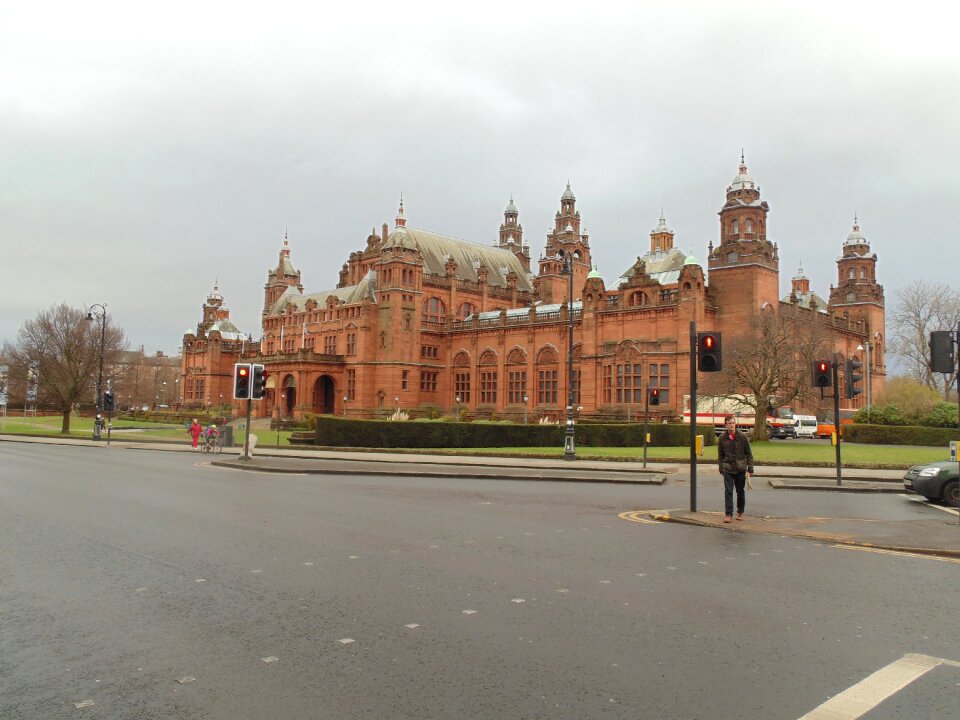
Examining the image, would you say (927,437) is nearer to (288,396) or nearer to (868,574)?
(868,574)

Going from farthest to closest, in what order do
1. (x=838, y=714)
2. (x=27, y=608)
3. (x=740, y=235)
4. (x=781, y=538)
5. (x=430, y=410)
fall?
(x=430, y=410), (x=740, y=235), (x=781, y=538), (x=27, y=608), (x=838, y=714)

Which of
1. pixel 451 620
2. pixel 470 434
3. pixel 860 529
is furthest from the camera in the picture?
pixel 470 434

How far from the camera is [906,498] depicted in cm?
1873

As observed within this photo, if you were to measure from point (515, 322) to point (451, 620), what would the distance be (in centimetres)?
5965

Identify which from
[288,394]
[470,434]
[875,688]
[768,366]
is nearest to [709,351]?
[875,688]

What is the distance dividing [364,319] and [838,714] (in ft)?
219

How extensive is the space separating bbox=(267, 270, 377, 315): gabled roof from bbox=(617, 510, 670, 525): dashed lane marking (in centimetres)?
5835

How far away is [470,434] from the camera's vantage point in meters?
38.1

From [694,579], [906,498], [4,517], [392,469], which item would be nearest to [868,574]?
[694,579]

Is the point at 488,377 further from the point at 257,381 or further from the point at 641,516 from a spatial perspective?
the point at 641,516

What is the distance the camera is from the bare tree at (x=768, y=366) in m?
41.5

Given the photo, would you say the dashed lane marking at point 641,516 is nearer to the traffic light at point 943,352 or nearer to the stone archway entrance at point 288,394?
the traffic light at point 943,352

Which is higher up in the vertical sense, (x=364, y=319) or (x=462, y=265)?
(x=462, y=265)

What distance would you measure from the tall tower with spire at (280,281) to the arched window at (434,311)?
25.9 metres
